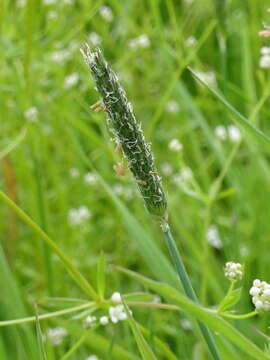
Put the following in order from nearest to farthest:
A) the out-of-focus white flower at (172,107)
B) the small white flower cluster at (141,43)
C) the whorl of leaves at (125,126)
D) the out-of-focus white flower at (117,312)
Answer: the whorl of leaves at (125,126), the out-of-focus white flower at (117,312), the small white flower cluster at (141,43), the out-of-focus white flower at (172,107)

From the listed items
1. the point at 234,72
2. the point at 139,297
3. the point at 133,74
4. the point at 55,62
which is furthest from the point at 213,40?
the point at 139,297

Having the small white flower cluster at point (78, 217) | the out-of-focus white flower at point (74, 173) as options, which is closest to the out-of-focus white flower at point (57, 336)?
the small white flower cluster at point (78, 217)

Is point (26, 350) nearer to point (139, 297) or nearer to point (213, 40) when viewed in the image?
point (139, 297)

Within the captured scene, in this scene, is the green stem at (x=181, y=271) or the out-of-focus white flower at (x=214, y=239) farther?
the out-of-focus white flower at (x=214, y=239)

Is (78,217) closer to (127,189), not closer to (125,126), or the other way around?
(127,189)

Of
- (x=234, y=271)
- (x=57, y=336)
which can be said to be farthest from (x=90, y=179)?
(x=234, y=271)

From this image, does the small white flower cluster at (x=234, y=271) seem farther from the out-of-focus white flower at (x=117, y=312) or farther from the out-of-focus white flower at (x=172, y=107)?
the out-of-focus white flower at (x=172, y=107)

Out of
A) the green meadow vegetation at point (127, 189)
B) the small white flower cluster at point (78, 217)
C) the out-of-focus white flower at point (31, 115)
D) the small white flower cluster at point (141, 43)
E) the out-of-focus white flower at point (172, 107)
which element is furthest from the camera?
the out-of-focus white flower at point (172, 107)
